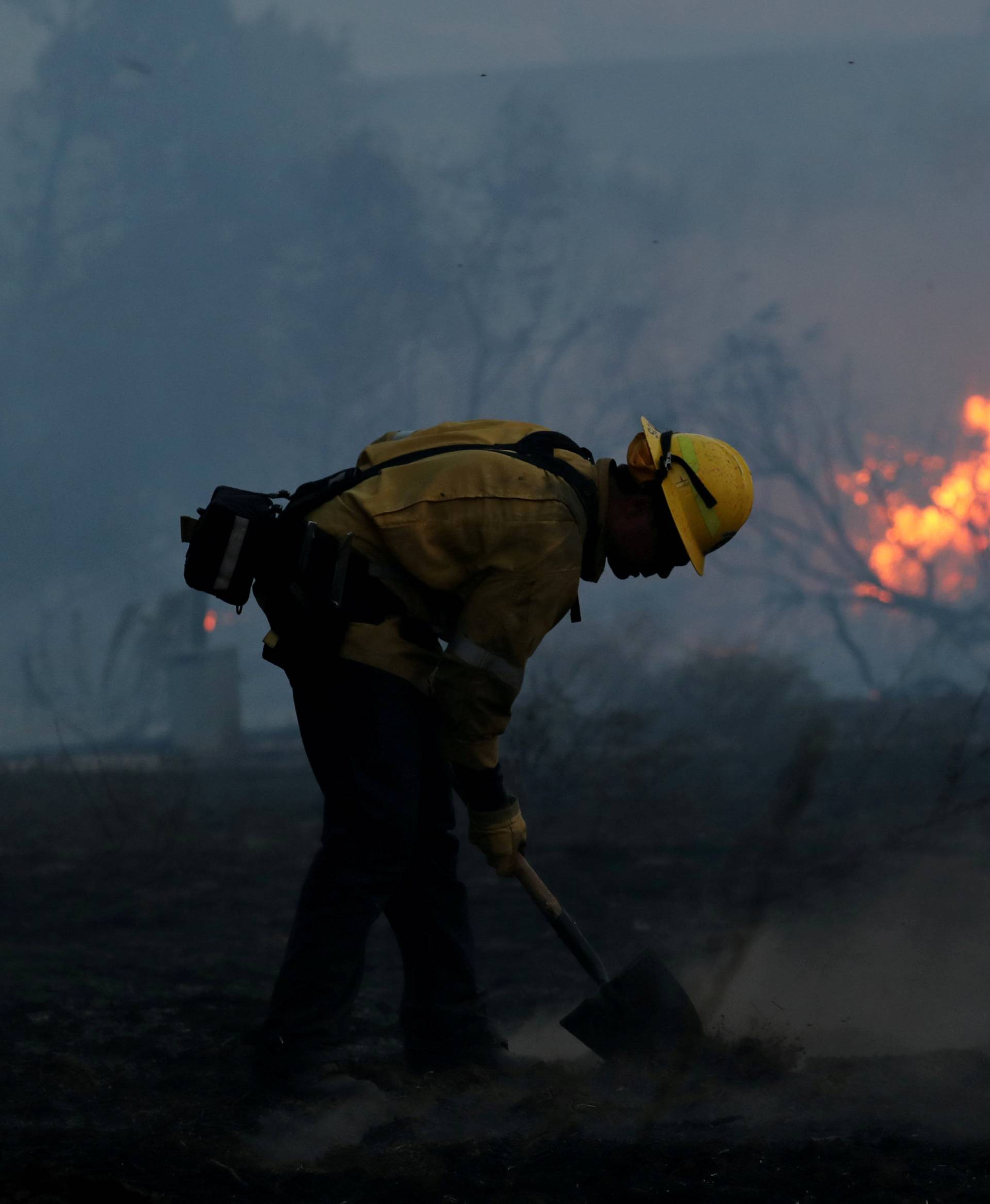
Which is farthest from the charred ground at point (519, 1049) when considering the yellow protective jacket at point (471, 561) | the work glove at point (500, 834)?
the yellow protective jacket at point (471, 561)

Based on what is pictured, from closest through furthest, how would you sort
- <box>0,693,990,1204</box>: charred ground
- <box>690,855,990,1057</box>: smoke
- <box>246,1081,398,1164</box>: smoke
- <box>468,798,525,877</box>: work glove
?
<box>0,693,990,1204</box>: charred ground, <box>246,1081,398,1164</box>: smoke, <box>468,798,525,877</box>: work glove, <box>690,855,990,1057</box>: smoke

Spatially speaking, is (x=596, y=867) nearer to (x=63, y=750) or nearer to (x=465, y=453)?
(x=63, y=750)

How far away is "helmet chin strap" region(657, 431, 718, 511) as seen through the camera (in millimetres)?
2836

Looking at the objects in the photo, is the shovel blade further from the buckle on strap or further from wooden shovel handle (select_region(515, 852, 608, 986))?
A: the buckle on strap

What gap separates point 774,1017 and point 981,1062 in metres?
0.76

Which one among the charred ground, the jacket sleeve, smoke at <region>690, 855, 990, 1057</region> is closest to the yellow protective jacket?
the jacket sleeve

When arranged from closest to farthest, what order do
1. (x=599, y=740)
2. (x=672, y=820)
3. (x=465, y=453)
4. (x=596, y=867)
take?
(x=465, y=453) < (x=596, y=867) < (x=672, y=820) < (x=599, y=740)

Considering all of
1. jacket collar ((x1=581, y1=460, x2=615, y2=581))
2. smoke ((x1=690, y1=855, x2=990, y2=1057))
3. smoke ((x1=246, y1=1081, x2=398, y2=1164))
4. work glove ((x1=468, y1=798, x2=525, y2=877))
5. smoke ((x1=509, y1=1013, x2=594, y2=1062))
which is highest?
jacket collar ((x1=581, y1=460, x2=615, y2=581))

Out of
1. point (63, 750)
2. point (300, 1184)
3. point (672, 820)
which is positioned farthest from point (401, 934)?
point (672, 820)

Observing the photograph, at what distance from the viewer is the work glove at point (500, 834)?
3.00 m

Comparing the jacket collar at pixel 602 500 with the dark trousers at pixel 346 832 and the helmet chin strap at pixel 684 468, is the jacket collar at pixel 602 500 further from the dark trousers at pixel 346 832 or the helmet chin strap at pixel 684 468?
the dark trousers at pixel 346 832

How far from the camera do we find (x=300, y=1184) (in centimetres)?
223

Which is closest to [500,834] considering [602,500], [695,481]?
[602,500]

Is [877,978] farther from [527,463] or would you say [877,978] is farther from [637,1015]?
[527,463]
